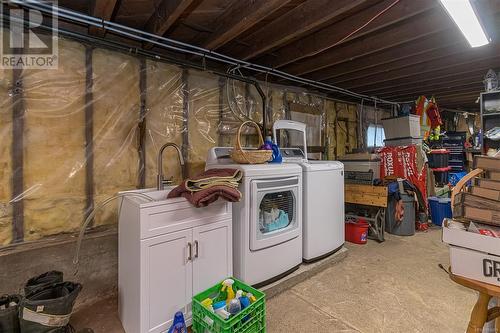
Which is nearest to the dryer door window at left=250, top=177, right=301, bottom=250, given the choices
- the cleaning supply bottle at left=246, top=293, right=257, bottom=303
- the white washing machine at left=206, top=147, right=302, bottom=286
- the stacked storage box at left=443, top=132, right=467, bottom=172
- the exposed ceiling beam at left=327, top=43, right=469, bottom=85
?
the white washing machine at left=206, top=147, right=302, bottom=286

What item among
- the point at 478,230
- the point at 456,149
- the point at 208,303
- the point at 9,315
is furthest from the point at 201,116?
the point at 456,149

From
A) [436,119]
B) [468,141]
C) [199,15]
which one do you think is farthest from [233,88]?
[468,141]

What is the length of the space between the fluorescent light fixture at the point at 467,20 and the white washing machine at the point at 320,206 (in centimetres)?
161

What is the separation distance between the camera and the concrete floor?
6.06ft

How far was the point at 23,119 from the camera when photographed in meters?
1.94

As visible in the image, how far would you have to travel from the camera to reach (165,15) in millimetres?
2020

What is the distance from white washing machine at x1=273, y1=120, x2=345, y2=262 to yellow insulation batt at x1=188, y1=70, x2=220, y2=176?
78cm

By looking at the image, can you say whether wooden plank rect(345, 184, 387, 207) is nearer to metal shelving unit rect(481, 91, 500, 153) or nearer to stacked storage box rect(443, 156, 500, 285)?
metal shelving unit rect(481, 91, 500, 153)

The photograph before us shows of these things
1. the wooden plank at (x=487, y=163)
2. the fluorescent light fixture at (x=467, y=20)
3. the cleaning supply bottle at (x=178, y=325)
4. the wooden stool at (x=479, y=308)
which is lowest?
the cleaning supply bottle at (x=178, y=325)

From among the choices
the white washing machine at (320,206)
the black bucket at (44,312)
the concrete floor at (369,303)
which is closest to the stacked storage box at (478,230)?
the concrete floor at (369,303)

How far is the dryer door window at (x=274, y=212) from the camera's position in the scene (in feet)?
7.13

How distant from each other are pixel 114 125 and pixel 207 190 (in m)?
1.25

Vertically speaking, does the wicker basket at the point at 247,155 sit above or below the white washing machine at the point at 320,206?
above

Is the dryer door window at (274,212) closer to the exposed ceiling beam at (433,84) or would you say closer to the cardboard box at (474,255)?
the cardboard box at (474,255)
